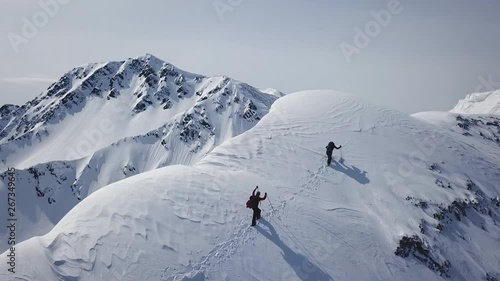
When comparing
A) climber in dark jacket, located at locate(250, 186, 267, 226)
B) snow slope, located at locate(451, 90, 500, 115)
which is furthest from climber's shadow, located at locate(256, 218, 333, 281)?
snow slope, located at locate(451, 90, 500, 115)

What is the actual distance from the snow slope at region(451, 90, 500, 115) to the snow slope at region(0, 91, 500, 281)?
153 meters

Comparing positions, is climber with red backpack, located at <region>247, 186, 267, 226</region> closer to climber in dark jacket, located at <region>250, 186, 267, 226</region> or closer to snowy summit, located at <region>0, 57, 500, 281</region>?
climber in dark jacket, located at <region>250, 186, 267, 226</region>

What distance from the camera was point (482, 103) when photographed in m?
175

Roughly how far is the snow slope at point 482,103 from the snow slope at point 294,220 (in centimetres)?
15265

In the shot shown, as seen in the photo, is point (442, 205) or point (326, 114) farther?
point (326, 114)

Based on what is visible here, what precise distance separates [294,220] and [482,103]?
201 meters

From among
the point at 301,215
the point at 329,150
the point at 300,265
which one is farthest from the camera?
the point at 329,150

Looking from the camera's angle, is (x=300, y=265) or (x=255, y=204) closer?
(x=300, y=265)

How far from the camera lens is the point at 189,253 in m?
17.8

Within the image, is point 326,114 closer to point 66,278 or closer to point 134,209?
point 134,209

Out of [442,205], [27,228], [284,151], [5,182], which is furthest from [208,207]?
[5,182]

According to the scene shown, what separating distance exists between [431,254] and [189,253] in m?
15.5

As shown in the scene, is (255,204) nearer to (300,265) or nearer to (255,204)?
(255,204)

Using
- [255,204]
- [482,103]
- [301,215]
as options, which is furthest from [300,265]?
[482,103]
